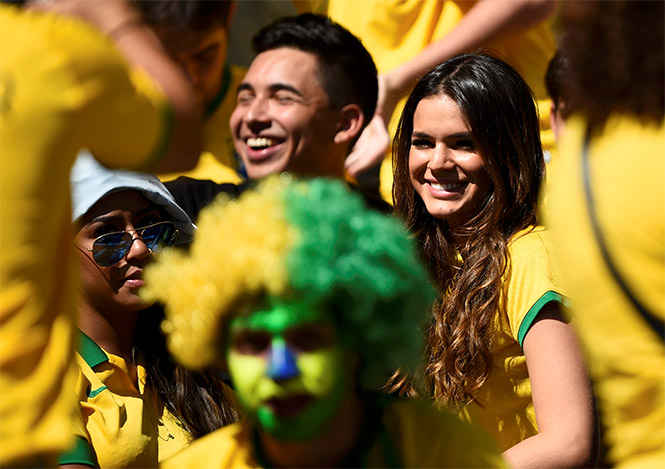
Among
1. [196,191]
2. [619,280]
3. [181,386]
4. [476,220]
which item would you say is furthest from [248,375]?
[196,191]

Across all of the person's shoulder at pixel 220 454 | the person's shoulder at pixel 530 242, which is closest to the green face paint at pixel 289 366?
the person's shoulder at pixel 220 454

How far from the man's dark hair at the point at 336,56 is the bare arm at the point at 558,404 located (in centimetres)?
153

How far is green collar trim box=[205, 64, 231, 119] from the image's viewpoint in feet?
14.4

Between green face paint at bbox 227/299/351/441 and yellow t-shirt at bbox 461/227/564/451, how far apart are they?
88 cm

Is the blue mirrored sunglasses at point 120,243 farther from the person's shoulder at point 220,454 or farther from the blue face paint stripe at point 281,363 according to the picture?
the blue face paint stripe at point 281,363

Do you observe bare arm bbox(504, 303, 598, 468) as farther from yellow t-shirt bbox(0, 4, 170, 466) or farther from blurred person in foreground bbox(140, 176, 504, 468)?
yellow t-shirt bbox(0, 4, 170, 466)

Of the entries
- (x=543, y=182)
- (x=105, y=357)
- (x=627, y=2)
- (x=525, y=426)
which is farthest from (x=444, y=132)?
(x=627, y=2)

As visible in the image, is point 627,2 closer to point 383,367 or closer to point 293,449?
point 383,367

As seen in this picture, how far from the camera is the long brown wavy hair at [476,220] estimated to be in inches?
108

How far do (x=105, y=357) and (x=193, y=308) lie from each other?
92cm

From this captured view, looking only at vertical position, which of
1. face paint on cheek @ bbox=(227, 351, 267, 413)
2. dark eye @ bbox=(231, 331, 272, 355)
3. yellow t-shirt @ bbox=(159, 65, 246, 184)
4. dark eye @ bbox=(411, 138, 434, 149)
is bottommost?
yellow t-shirt @ bbox=(159, 65, 246, 184)

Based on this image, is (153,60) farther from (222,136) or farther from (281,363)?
(222,136)

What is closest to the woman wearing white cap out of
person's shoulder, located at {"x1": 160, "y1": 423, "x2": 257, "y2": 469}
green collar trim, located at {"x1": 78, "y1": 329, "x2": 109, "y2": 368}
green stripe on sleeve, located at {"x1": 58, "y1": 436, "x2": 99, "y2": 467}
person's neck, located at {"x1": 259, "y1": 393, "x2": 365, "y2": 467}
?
green collar trim, located at {"x1": 78, "y1": 329, "x2": 109, "y2": 368}

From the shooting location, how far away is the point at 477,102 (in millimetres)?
2955
